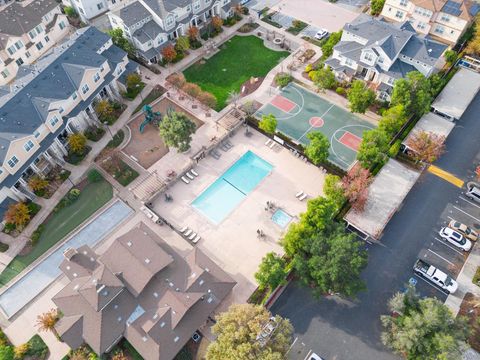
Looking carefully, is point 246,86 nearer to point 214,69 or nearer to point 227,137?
point 214,69

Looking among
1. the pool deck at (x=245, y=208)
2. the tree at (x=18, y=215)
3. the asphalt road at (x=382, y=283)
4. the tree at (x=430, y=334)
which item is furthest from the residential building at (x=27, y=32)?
Answer: the tree at (x=430, y=334)

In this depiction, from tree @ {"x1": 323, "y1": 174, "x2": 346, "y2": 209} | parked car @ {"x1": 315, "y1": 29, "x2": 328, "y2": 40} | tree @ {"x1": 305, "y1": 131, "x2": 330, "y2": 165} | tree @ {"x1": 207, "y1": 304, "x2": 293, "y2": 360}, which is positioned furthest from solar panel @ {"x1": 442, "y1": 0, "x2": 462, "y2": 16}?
tree @ {"x1": 207, "y1": 304, "x2": 293, "y2": 360}

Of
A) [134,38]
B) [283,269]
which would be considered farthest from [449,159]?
[134,38]

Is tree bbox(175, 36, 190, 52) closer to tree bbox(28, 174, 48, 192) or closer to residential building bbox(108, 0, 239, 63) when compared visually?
residential building bbox(108, 0, 239, 63)

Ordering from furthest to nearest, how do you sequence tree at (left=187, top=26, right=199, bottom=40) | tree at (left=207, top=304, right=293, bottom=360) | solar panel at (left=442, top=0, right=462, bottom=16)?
tree at (left=187, top=26, right=199, bottom=40) → solar panel at (left=442, top=0, right=462, bottom=16) → tree at (left=207, top=304, right=293, bottom=360)

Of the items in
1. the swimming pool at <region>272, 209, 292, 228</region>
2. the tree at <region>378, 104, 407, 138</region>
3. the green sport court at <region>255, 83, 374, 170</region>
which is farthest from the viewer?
the green sport court at <region>255, 83, 374, 170</region>

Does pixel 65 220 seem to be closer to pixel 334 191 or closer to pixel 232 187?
pixel 232 187

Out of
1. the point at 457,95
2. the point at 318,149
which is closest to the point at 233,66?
the point at 318,149
